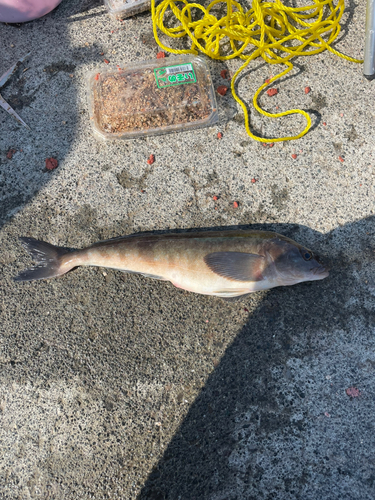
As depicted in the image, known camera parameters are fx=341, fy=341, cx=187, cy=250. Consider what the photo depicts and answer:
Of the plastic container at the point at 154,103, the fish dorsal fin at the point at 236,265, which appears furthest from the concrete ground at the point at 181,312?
the fish dorsal fin at the point at 236,265

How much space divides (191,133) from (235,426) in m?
2.66

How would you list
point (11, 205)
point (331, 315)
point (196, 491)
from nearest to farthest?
point (196, 491)
point (331, 315)
point (11, 205)

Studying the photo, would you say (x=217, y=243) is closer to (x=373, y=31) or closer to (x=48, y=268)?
(x=48, y=268)

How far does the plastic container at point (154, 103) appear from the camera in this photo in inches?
128

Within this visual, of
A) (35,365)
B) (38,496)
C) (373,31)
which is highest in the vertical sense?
(373,31)

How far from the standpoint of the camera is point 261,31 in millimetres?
3213

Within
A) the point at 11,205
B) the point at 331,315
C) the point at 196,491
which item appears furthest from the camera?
the point at 11,205

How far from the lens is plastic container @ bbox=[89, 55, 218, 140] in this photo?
3244mm

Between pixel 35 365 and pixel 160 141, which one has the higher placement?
pixel 160 141

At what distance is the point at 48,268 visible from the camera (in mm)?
3057

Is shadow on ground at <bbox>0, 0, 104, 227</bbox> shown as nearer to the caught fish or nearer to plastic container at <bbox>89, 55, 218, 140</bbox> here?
plastic container at <bbox>89, 55, 218, 140</bbox>

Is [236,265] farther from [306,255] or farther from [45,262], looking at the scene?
[45,262]

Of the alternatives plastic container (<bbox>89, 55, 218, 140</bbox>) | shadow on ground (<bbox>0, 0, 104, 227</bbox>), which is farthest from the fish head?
shadow on ground (<bbox>0, 0, 104, 227</bbox>)

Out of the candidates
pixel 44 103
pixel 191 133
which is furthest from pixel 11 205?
pixel 191 133
